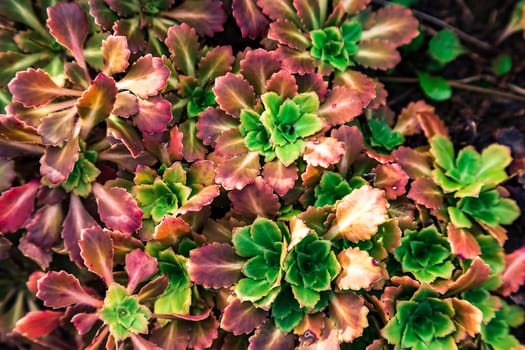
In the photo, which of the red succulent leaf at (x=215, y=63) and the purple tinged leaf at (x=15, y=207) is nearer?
the purple tinged leaf at (x=15, y=207)

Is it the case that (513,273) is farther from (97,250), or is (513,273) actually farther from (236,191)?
(97,250)

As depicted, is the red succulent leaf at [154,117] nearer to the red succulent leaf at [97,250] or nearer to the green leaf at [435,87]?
the red succulent leaf at [97,250]

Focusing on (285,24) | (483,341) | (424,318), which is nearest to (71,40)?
(285,24)

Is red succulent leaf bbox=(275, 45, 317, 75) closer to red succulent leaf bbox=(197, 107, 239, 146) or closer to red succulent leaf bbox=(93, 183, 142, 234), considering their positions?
red succulent leaf bbox=(197, 107, 239, 146)

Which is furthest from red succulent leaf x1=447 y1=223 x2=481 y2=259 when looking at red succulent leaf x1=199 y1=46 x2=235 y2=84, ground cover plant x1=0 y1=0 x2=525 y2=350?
red succulent leaf x1=199 y1=46 x2=235 y2=84

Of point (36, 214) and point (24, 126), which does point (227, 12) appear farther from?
point (36, 214)

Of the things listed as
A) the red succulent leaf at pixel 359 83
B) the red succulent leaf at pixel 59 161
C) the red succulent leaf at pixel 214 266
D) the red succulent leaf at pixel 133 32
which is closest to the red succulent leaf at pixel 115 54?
the red succulent leaf at pixel 133 32
